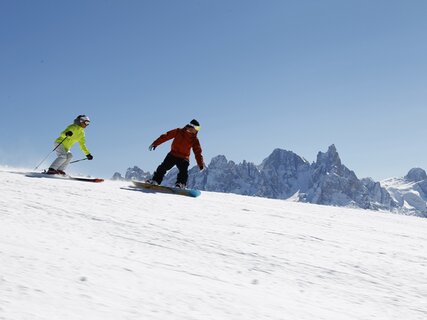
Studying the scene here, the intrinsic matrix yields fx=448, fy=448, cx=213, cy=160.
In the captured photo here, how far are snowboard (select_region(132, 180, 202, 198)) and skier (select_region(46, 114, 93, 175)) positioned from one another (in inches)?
104

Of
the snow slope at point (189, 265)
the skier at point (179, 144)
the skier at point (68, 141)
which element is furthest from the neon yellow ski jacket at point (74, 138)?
the snow slope at point (189, 265)

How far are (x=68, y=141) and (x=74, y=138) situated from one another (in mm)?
279

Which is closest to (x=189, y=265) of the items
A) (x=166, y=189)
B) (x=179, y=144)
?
(x=166, y=189)

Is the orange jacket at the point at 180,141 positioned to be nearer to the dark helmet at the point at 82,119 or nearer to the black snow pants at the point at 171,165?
the black snow pants at the point at 171,165

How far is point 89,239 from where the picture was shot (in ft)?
16.7

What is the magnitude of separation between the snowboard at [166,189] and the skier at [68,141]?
2652 millimetres

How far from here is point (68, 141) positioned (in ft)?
44.8

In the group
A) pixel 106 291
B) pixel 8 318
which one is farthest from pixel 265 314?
pixel 8 318

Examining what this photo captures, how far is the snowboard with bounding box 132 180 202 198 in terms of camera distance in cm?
1112

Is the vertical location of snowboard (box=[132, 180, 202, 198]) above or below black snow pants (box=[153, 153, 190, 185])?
below

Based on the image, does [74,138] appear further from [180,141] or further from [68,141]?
[180,141]

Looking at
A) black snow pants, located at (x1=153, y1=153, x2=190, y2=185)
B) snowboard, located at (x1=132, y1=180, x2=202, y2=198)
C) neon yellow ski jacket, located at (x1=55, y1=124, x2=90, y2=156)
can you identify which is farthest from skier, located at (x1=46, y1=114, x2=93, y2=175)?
black snow pants, located at (x1=153, y1=153, x2=190, y2=185)

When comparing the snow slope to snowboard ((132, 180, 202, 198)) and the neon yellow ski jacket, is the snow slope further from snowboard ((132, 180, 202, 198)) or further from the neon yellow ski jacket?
the neon yellow ski jacket

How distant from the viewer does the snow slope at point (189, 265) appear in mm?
3307
